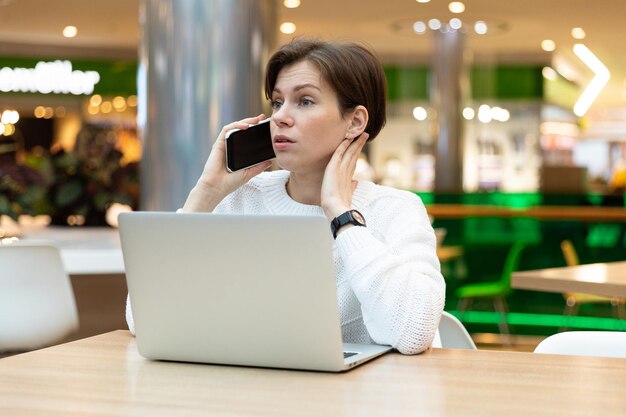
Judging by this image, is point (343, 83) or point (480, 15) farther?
point (480, 15)

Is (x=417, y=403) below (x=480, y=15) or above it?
below

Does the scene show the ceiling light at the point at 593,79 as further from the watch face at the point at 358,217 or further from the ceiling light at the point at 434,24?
the watch face at the point at 358,217

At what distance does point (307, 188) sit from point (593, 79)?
48.0 ft

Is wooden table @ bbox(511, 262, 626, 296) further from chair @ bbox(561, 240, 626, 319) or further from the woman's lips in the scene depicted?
chair @ bbox(561, 240, 626, 319)

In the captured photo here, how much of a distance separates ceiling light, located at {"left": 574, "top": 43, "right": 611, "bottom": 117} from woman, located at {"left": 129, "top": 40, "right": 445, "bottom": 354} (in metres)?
11.2

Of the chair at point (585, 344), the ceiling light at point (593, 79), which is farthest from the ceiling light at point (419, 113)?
the chair at point (585, 344)

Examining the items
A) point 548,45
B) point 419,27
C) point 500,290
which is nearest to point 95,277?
point 500,290

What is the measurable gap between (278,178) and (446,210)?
612 centimetres

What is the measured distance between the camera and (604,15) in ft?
34.3

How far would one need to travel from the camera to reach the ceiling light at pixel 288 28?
11727mm

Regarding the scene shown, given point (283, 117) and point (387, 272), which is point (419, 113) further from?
point (387, 272)

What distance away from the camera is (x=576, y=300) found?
20.3 ft

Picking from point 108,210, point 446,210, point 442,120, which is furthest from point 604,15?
point 108,210

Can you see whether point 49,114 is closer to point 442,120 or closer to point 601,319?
point 442,120
